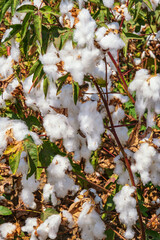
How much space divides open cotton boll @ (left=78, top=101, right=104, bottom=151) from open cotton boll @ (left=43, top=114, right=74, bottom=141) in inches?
4.0

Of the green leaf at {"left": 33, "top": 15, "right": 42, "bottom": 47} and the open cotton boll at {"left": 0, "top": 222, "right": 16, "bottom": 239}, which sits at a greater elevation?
the green leaf at {"left": 33, "top": 15, "right": 42, "bottom": 47}

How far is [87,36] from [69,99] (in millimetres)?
331

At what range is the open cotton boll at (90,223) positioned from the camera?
1.57 meters

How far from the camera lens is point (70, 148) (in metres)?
1.54

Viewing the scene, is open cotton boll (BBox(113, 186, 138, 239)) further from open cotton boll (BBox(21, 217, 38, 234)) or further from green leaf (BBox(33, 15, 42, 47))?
green leaf (BBox(33, 15, 42, 47))

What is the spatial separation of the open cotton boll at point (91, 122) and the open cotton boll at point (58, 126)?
0.10 metres

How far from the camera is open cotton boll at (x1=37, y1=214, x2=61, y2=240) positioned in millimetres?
1725

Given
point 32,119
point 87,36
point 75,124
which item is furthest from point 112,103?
point 87,36

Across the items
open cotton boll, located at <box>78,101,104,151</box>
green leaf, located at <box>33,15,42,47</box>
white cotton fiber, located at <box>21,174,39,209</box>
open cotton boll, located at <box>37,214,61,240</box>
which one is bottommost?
open cotton boll, located at <box>37,214,61,240</box>

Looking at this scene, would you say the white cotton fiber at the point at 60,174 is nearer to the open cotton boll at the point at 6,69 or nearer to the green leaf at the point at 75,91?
the green leaf at the point at 75,91

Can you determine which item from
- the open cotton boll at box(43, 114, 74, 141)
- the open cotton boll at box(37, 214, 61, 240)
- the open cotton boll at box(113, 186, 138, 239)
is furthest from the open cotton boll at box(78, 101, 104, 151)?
Result: the open cotton boll at box(37, 214, 61, 240)

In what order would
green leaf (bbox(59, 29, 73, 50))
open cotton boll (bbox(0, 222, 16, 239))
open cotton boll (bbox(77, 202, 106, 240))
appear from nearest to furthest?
green leaf (bbox(59, 29, 73, 50)), open cotton boll (bbox(77, 202, 106, 240)), open cotton boll (bbox(0, 222, 16, 239))

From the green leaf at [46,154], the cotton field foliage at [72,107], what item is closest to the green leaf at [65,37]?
the cotton field foliage at [72,107]

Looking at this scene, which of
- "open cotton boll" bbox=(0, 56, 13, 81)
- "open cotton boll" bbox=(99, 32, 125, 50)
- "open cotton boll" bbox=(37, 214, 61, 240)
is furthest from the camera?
"open cotton boll" bbox=(0, 56, 13, 81)
